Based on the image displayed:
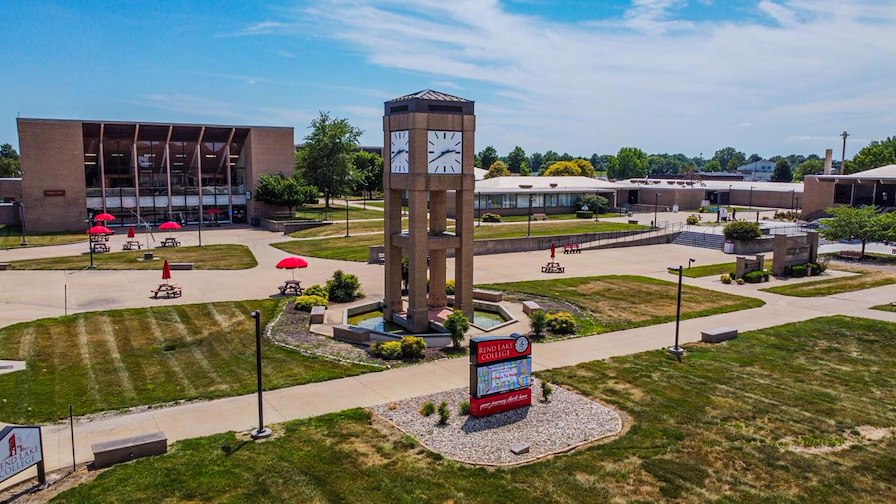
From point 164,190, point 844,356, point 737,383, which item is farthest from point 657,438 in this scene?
point 164,190

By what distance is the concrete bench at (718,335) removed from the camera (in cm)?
2652

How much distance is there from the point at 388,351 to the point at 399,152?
865 centimetres

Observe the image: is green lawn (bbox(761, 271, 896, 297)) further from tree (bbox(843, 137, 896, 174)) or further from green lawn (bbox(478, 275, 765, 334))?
tree (bbox(843, 137, 896, 174))

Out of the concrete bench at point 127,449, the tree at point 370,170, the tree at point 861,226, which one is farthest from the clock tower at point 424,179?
the tree at point 370,170

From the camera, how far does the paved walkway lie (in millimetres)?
17500

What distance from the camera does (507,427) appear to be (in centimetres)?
1742

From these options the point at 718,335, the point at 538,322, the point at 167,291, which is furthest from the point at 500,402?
the point at 167,291

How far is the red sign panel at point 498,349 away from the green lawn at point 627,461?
274 cm

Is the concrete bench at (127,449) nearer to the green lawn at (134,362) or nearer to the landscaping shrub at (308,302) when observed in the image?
the green lawn at (134,362)

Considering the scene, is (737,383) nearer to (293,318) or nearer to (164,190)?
(293,318)

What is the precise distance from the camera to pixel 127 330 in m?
26.9

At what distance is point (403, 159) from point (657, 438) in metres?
15.5

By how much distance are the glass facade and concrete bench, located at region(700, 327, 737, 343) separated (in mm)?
59567

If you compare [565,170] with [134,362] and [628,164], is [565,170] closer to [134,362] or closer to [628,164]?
[628,164]
